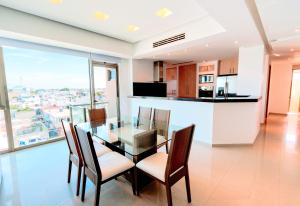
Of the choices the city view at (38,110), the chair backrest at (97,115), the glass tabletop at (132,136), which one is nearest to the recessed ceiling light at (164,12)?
Answer: the glass tabletop at (132,136)

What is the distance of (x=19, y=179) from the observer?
215cm

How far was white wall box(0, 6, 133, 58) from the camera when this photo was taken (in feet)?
8.50

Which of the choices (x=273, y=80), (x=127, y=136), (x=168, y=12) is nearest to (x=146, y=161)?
(x=127, y=136)

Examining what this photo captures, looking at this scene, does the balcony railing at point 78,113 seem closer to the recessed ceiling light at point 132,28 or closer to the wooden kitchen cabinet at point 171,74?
the recessed ceiling light at point 132,28

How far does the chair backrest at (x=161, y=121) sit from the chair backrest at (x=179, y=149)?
2.44 feet

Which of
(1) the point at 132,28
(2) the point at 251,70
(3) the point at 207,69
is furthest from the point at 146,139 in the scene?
(3) the point at 207,69

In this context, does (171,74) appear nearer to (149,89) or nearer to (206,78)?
(206,78)

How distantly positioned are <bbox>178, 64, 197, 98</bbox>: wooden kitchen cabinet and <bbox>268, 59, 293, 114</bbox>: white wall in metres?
3.45

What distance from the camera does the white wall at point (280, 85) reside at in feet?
21.1

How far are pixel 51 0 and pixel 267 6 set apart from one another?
3224mm

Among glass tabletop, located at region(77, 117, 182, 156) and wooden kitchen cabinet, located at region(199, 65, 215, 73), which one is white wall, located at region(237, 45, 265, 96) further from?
glass tabletop, located at region(77, 117, 182, 156)

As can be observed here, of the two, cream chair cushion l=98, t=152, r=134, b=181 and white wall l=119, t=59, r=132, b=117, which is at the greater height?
white wall l=119, t=59, r=132, b=117

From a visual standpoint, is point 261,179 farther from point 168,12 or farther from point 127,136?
point 168,12

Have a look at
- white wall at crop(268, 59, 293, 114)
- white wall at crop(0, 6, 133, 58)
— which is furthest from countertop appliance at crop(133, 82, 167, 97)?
white wall at crop(268, 59, 293, 114)
